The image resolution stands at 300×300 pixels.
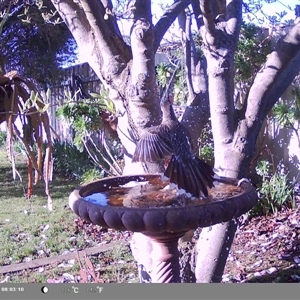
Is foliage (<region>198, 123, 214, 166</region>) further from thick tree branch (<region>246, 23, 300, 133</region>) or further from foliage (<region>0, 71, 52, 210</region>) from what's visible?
foliage (<region>0, 71, 52, 210</region>)

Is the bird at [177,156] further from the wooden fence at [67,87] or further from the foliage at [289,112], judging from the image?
the foliage at [289,112]

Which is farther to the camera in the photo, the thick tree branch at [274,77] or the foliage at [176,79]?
the foliage at [176,79]

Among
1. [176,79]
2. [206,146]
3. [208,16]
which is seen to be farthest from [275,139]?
[208,16]

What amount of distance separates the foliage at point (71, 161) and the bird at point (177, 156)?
1362mm

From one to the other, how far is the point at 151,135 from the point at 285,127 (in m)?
1.16

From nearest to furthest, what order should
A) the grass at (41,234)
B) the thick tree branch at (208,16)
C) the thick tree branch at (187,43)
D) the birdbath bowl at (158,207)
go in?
the birdbath bowl at (158,207) < the thick tree branch at (208,16) < the thick tree branch at (187,43) < the grass at (41,234)

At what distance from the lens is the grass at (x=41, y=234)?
131 centimetres

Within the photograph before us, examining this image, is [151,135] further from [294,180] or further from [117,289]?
[294,180]

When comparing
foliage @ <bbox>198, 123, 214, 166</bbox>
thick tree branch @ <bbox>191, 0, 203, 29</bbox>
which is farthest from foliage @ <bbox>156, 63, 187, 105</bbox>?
thick tree branch @ <bbox>191, 0, 203, 29</bbox>

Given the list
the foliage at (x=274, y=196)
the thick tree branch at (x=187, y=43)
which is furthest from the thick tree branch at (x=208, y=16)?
the foliage at (x=274, y=196)

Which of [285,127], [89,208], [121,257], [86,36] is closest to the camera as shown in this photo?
[89,208]

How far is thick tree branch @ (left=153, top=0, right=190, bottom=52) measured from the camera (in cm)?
107

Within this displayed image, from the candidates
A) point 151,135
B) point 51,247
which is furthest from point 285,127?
point 151,135

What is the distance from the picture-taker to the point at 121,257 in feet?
4.73
